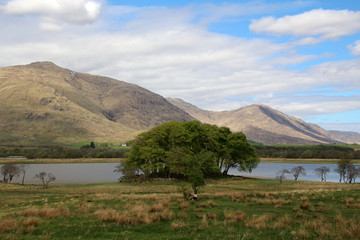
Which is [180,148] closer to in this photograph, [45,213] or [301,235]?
[45,213]

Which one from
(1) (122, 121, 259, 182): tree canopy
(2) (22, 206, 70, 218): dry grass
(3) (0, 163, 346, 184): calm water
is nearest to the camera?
A: (2) (22, 206, 70, 218): dry grass

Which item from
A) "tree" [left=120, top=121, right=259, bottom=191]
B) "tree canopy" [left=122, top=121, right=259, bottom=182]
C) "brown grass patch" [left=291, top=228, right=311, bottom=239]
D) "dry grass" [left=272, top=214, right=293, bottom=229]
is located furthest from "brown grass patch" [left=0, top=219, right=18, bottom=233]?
"tree canopy" [left=122, top=121, right=259, bottom=182]

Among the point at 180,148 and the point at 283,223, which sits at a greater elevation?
the point at 180,148

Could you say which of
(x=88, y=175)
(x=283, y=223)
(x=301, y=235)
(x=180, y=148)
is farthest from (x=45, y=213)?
(x=88, y=175)

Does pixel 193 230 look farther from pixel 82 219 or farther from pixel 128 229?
pixel 82 219

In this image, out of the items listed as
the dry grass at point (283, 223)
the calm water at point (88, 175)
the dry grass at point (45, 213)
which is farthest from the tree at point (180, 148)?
the dry grass at point (283, 223)

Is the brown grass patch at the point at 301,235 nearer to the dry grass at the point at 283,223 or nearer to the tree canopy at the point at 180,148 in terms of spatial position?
the dry grass at the point at 283,223

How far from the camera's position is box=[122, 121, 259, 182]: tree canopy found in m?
77.4

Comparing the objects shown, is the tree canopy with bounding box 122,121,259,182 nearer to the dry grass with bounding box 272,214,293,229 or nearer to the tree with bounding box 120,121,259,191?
the tree with bounding box 120,121,259,191

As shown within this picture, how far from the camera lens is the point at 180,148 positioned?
75.9m

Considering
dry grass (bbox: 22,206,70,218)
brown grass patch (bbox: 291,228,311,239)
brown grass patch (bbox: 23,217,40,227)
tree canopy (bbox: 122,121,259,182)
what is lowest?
dry grass (bbox: 22,206,70,218)

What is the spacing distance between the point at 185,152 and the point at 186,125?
460 inches

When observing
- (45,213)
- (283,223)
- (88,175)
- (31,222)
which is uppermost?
(283,223)

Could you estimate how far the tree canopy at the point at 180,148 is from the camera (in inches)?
3046
